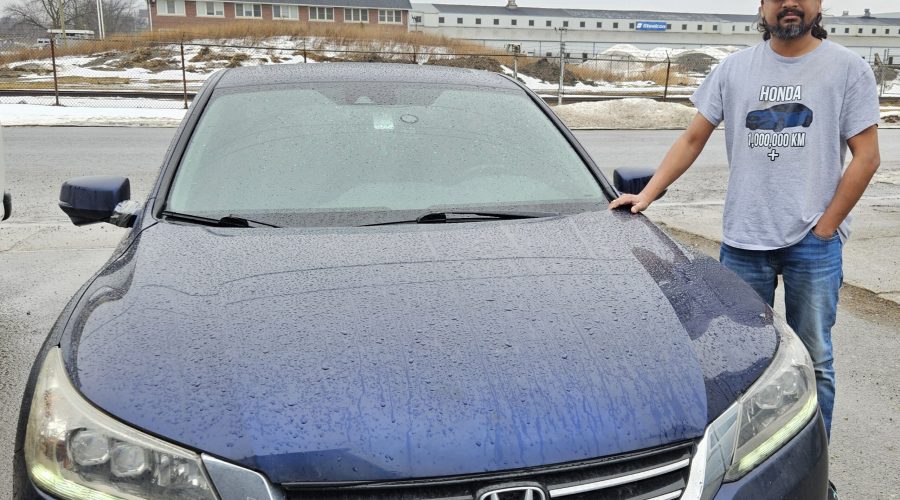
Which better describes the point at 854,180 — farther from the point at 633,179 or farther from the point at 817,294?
the point at 633,179

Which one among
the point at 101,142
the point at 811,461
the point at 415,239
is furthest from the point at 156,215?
the point at 101,142

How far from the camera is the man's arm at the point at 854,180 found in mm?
2715

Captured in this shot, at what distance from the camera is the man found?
8.95 feet

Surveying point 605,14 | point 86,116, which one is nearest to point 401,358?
point 86,116

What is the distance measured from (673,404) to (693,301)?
0.54m

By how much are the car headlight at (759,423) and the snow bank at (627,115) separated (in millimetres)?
16095

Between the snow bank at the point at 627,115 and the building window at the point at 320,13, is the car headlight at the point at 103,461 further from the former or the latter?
the building window at the point at 320,13

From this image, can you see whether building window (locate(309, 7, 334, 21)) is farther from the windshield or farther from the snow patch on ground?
the windshield

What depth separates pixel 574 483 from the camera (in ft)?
5.12

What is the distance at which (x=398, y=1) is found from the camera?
7325cm

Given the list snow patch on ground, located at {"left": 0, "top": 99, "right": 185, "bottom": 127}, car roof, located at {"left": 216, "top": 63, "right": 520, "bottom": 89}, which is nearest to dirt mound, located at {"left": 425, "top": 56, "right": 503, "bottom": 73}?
snow patch on ground, located at {"left": 0, "top": 99, "right": 185, "bottom": 127}

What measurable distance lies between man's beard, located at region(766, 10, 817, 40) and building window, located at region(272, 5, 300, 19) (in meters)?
70.4

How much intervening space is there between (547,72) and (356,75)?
108ft

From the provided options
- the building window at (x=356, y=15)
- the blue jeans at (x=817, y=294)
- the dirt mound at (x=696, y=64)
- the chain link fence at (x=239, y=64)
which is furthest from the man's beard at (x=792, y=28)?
the building window at (x=356, y=15)
